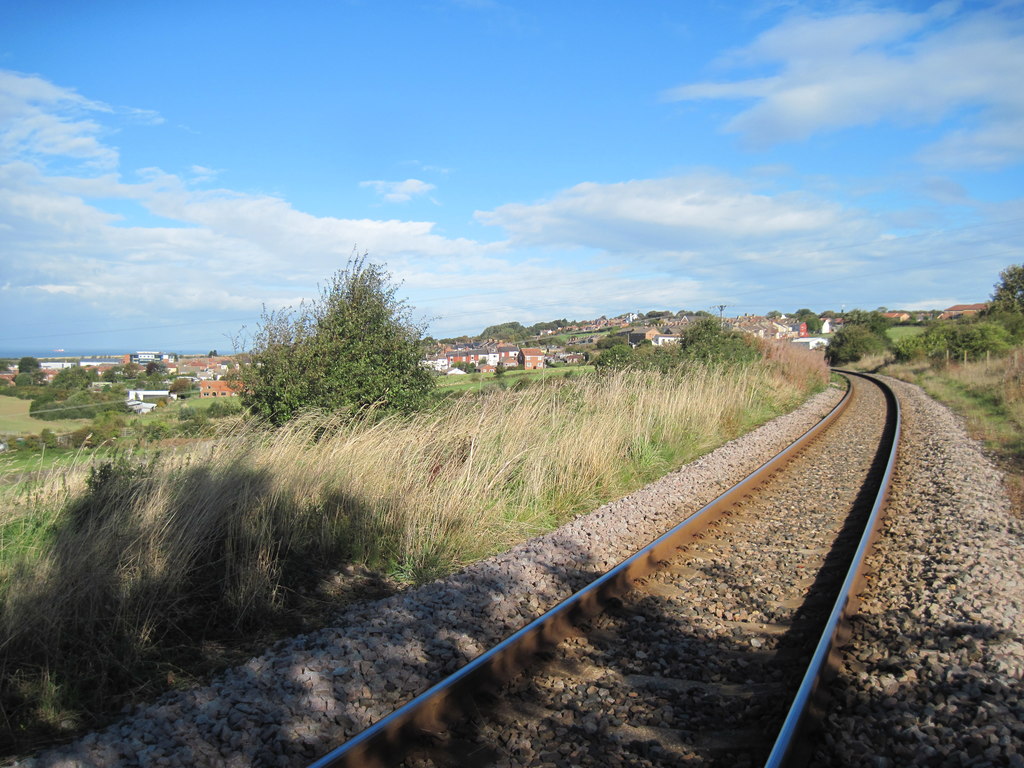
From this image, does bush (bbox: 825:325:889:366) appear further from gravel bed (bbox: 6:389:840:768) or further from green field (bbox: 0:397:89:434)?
gravel bed (bbox: 6:389:840:768)

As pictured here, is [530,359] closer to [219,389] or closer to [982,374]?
[982,374]

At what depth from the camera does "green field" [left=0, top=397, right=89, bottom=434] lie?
1042 cm

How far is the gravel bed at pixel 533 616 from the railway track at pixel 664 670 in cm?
29

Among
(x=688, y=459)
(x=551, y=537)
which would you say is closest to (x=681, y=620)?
(x=551, y=537)

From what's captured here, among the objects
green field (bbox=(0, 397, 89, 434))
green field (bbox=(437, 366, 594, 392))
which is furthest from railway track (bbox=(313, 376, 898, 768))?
green field (bbox=(0, 397, 89, 434))

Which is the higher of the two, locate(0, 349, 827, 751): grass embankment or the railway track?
locate(0, 349, 827, 751): grass embankment

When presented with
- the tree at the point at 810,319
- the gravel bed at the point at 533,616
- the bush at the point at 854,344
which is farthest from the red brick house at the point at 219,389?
the tree at the point at 810,319

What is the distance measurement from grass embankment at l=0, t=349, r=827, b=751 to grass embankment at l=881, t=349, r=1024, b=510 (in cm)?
565

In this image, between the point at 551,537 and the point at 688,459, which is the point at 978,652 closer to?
the point at 551,537

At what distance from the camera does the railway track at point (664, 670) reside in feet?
9.70

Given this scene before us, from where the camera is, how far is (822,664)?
137 inches

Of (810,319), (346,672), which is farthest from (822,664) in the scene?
(810,319)

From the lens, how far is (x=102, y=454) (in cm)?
631

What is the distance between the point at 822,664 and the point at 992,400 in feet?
66.6
